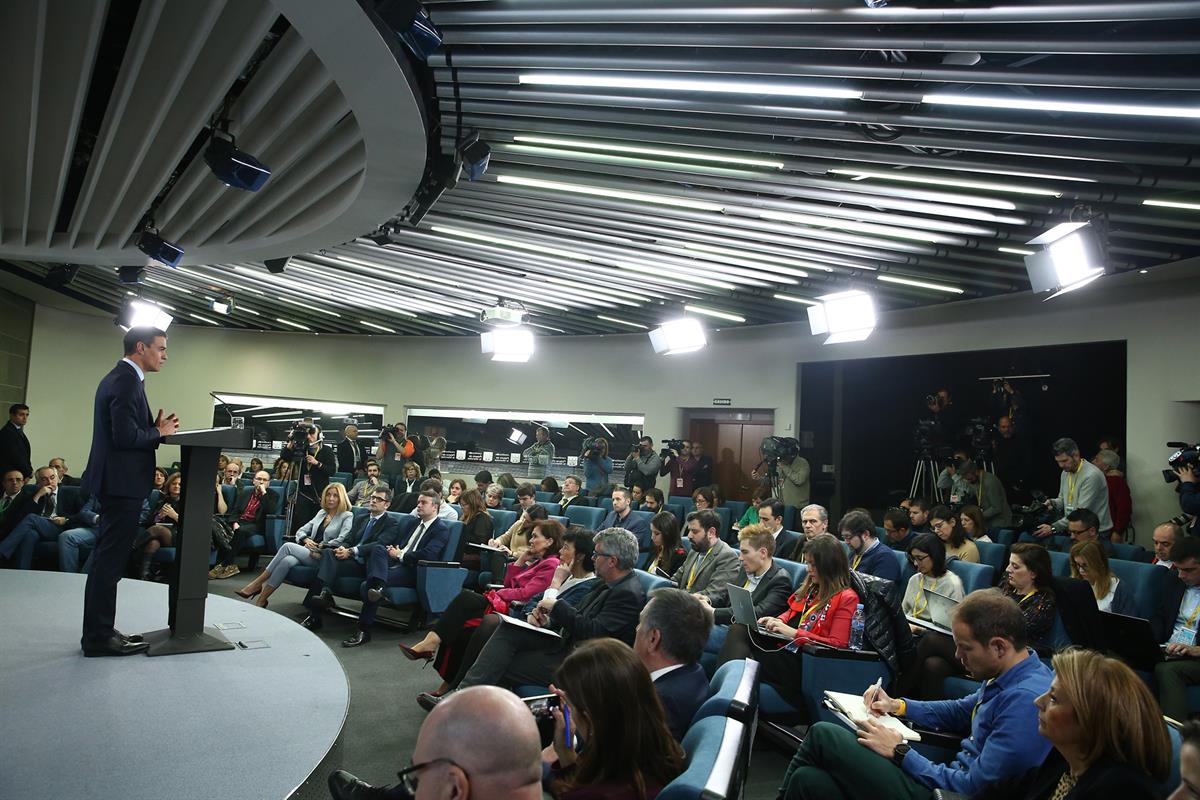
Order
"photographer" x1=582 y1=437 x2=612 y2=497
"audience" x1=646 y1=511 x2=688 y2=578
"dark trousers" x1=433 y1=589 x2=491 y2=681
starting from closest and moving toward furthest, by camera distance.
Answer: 1. "dark trousers" x1=433 y1=589 x2=491 y2=681
2. "audience" x1=646 y1=511 x2=688 y2=578
3. "photographer" x1=582 y1=437 x2=612 y2=497

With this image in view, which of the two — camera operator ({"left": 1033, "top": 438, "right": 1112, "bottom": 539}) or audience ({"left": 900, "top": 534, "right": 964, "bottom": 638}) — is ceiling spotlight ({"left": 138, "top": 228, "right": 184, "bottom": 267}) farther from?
camera operator ({"left": 1033, "top": 438, "right": 1112, "bottom": 539})

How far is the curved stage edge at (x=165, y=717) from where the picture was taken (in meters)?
2.17

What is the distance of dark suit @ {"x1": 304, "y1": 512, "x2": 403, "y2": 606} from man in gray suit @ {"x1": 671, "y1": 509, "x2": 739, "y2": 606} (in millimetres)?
2400

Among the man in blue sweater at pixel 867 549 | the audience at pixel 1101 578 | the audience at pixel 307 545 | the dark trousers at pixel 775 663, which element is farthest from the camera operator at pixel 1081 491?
the audience at pixel 307 545

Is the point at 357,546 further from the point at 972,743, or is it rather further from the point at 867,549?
the point at 972,743

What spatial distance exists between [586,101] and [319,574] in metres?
4.25

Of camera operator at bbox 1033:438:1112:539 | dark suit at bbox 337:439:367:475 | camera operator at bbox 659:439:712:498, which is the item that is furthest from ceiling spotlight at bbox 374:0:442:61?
dark suit at bbox 337:439:367:475

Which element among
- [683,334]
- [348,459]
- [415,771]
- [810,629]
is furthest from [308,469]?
[415,771]

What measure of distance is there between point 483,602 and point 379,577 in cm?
180

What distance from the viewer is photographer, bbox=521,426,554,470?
452 inches

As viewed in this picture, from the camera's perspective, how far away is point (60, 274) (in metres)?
9.01

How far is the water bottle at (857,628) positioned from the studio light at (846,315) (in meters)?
3.83

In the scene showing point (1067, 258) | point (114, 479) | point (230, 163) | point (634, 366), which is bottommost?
point (114, 479)

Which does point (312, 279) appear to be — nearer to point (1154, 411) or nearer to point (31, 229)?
point (31, 229)
